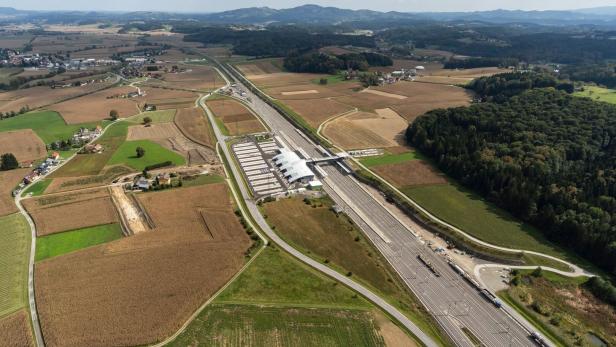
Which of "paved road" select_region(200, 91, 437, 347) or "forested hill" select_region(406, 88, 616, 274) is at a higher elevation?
"forested hill" select_region(406, 88, 616, 274)

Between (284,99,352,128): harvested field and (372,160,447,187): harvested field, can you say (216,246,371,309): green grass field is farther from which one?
(284,99,352,128): harvested field

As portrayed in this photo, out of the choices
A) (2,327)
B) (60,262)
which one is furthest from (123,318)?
(60,262)

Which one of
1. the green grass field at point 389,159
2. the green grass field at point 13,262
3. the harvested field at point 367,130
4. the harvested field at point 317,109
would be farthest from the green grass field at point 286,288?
the harvested field at point 317,109

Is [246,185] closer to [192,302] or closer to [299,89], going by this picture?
[192,302]

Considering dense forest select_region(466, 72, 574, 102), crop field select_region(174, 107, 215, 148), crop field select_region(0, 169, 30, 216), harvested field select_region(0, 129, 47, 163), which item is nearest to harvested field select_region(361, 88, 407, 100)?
dense forest select_region(466, 72, 574, 102)

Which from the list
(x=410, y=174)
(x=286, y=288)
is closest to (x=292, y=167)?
(x=410, y=174)

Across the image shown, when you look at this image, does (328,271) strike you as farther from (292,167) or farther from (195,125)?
(195,125)

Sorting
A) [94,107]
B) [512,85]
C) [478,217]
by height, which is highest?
[512,85]
